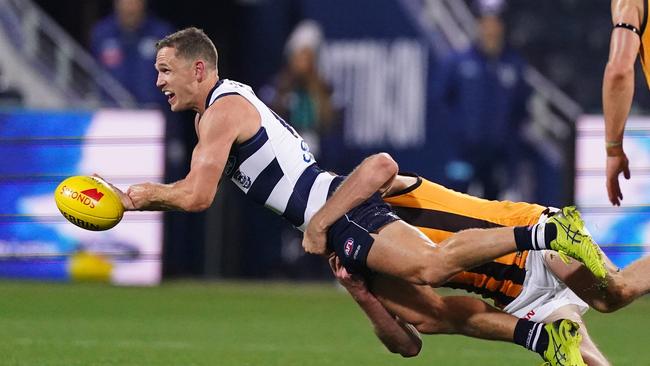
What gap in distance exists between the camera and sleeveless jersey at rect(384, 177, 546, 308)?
7.66 metres

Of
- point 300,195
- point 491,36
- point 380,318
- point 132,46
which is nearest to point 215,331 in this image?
point 380,318

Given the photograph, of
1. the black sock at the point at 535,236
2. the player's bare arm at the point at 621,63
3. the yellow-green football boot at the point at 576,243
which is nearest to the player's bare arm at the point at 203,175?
the black sock at the point at 535,236

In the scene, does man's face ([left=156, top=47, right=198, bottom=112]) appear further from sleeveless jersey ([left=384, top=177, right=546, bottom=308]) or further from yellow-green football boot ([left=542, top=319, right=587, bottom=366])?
yellow-green football boot ([left=542, top=319, right=587, bottom=366])

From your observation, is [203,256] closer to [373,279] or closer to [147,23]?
[147,23]

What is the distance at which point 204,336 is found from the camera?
10.2 meters

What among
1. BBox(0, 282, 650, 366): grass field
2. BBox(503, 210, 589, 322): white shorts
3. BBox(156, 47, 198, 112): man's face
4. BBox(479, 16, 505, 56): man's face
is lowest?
BBox(0, 282, 650, 366): grass field

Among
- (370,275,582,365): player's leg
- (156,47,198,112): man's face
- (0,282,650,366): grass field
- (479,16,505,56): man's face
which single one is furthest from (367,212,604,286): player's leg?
(479,16,505,56): man's face

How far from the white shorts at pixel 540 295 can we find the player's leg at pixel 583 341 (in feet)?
0.07

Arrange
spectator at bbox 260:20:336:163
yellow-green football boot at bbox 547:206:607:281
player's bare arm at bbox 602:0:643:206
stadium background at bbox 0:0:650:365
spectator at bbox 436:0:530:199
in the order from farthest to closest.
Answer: spectator at bbox 260:20:336:163 → spectator at bbox 436:0:530:199 → stadium background at bbox 0:0:650:365 → player's bare arm at bbox 602:0:643:206 → yellow-green football boot at bbox 547:206:607:281

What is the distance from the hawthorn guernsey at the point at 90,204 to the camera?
23.4 ft

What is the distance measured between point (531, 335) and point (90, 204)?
2.18 m

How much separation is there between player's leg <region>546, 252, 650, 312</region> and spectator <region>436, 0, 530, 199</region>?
6877mm

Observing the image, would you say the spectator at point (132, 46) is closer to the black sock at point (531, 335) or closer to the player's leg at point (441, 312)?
the player's leg at point (441, 312)

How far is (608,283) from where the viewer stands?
756cm
